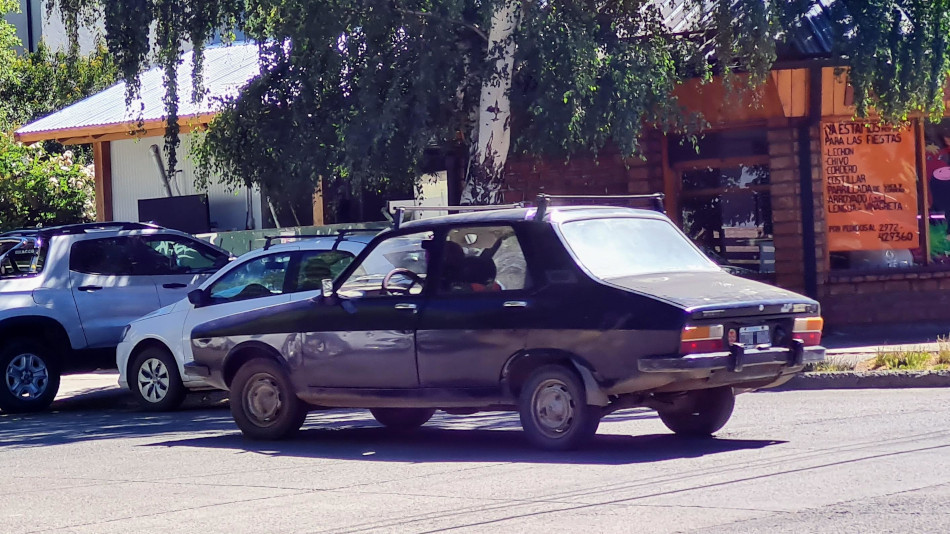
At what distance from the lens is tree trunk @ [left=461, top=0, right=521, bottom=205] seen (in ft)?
46.2

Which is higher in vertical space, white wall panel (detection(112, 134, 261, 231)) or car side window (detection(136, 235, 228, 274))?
white wall panel (detection(112, 134, 261, 231))

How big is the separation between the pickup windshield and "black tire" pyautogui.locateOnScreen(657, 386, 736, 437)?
805 centimetres

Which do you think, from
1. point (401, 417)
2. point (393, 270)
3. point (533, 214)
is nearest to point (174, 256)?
point (401, 417)

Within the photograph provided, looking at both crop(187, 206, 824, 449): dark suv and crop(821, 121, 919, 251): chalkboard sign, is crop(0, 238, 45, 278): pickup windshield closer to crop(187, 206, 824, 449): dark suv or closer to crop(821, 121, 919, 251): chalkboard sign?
crop(187, 206, 824, 449): dark suv

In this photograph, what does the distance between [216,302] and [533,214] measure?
4.86 metres

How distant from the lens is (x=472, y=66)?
14.6m

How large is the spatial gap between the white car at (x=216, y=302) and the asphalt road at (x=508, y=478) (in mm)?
1591

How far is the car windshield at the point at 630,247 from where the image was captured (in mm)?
8992

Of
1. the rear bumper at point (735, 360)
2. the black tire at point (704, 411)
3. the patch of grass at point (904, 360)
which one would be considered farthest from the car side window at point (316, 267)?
the patch of grass at point (904, 360)

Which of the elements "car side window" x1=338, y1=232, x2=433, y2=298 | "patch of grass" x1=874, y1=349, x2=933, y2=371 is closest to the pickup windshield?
"car side window" x1=338, y1=232, x2=433, y2=298

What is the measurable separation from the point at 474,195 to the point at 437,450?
5.52 meters

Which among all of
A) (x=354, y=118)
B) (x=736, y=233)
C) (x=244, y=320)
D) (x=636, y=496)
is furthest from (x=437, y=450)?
(x=736, y=233)

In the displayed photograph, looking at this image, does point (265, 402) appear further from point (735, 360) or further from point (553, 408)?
point (735, 360)

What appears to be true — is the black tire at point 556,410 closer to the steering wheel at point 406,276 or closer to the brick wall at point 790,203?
the steering wheel at point 406,276
